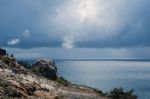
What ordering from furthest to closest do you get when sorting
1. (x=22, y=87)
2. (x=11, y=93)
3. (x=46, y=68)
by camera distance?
(x=46, y=68)
(x=22, y=87)
(x=11, y=93)

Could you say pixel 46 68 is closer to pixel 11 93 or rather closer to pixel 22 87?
pixel 22 87

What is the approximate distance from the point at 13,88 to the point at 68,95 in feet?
32.4

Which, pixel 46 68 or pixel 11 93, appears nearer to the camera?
pixel 11 93

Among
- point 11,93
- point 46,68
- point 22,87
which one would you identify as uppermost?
point 46,68

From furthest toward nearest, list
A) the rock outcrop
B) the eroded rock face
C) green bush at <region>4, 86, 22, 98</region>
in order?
the eroded rock face < the rock outcrop < green bush at <region>4, 86, 22, 98</region>

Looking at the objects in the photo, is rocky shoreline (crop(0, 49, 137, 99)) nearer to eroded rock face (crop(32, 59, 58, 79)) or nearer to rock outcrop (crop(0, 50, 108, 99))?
rock outcrop (crop(0, 50, 108, 99))

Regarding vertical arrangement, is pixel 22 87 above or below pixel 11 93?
above

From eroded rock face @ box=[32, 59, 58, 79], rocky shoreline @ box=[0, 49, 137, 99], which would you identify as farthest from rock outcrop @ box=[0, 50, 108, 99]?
eroded rock face @ box=[32, 59, 58, 79]

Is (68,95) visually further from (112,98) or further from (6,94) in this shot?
(112,98)

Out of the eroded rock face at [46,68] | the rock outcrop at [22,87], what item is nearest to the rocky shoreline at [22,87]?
the rock outcrop at [22,87]

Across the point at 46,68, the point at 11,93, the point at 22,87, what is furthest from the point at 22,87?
the point at 46,68

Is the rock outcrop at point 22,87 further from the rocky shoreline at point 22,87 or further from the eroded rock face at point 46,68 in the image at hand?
the eroded rock face at point 46,68

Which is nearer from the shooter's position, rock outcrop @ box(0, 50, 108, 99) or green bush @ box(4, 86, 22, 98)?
green bush @ box(4, 86, 22, 98)

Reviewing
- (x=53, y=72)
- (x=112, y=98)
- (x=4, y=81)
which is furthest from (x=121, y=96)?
(x=4, y=81)
